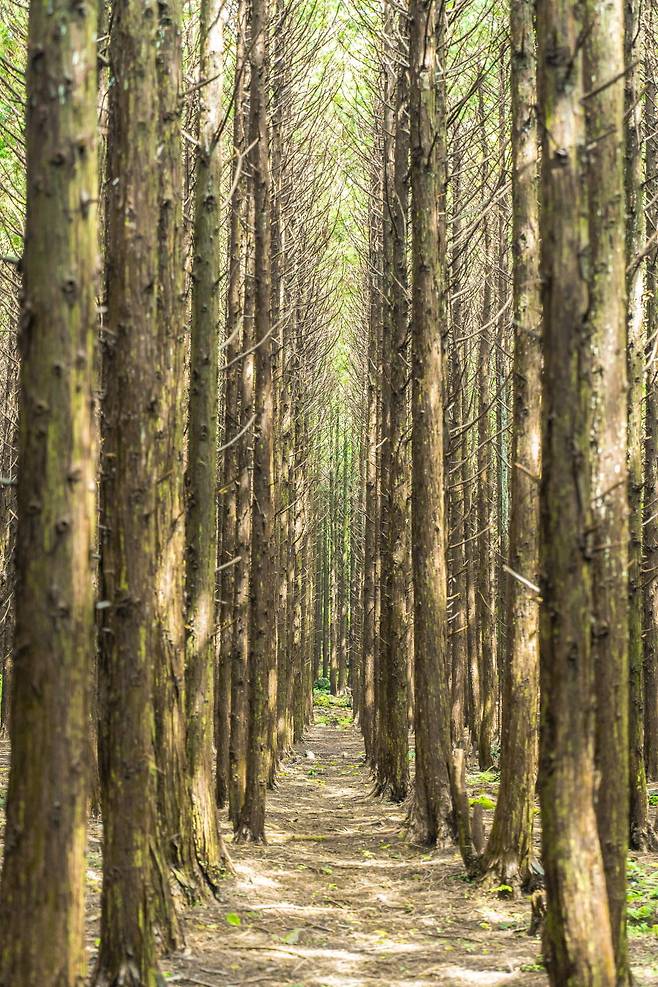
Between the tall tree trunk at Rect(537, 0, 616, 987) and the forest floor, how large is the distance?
1424 millimetres

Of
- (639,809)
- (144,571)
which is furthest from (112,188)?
(639,809)

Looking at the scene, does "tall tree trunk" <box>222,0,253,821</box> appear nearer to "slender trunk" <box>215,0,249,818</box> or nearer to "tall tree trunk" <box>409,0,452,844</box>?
"slender trunk" <box>215,0,249,818</box>

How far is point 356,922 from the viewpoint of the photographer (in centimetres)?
715

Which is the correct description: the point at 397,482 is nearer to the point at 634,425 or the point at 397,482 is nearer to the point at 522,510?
the point at 634,425

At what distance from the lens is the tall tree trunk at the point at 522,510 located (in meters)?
7.30

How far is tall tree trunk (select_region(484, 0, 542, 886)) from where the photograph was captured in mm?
7305

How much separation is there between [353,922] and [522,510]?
3.11m

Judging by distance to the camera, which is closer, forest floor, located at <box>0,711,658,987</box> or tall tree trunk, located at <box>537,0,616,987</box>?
tall tree trunk, located at <box>537,0,616,987</box>

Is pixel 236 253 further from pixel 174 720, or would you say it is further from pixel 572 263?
pixel 572 263

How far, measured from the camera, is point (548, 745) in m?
4.14

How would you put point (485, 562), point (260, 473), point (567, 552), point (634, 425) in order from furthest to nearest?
point (485, 562) < point (260, 473) < point (634, 425) < point (567, 552)

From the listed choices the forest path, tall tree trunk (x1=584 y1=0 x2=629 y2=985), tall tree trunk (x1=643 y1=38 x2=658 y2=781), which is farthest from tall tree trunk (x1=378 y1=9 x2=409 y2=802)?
tall tree trunk (x1=584 y1=0 x2=629 y2=985)

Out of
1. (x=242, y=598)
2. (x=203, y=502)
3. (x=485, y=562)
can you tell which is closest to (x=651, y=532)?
(x=485, y=562)

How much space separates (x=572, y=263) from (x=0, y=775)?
41.3ft
